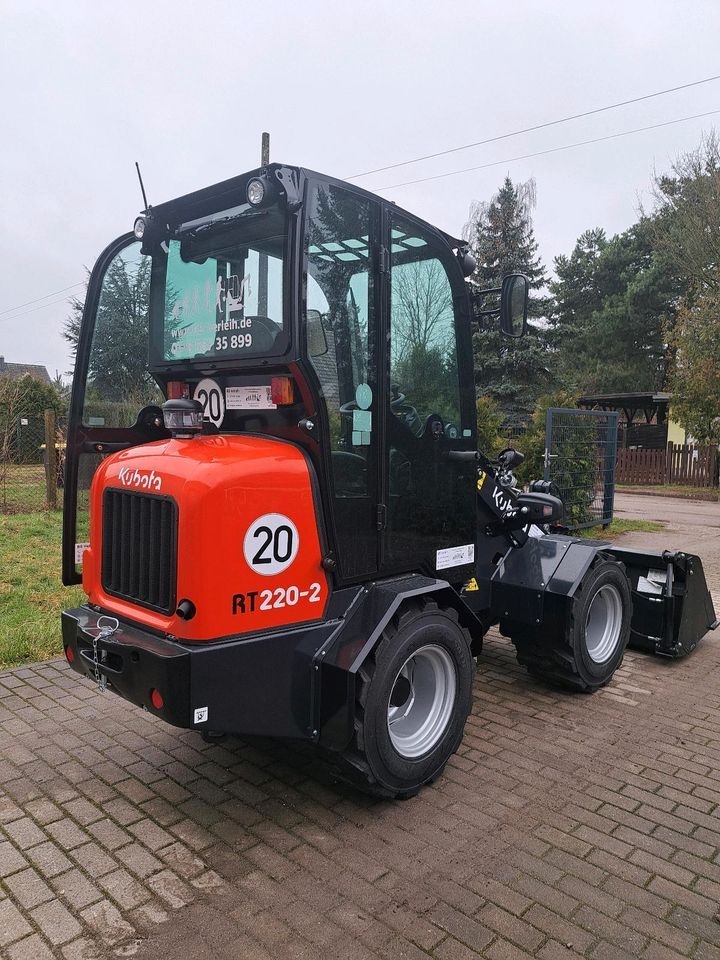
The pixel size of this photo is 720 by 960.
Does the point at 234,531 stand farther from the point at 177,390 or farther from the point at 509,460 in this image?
the point at 509,460

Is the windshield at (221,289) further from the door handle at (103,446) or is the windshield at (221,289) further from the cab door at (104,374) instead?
the door handle at (103,446)

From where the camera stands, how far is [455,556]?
382 cm

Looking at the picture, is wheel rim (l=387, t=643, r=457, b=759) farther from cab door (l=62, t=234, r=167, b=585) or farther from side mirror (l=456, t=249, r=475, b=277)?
side mirror (l=456, t=249, r=475, b=277)

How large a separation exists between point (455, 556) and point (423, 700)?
0.80m

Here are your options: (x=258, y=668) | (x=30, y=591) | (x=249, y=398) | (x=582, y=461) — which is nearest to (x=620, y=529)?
(x=582, y=461)

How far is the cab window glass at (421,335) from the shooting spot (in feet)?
11.0

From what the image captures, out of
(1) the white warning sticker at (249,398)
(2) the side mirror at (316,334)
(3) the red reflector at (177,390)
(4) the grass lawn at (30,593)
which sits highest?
(2) the side mirror at (316,334)

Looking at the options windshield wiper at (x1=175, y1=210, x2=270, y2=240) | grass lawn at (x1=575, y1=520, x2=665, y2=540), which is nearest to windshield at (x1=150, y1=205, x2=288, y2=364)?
windshield wiper at (x1=175, y1=210, x2=270, y2=240)

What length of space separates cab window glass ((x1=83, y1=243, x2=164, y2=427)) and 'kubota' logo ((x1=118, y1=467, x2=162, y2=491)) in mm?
694

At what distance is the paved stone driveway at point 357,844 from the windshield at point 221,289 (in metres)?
2.06

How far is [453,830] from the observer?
301 cm

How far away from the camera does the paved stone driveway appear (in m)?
2.39

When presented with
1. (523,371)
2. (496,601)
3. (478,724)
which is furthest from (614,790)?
(523,371)

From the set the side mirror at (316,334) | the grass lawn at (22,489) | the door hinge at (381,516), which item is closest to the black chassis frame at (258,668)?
the door hinge at (381,516)
